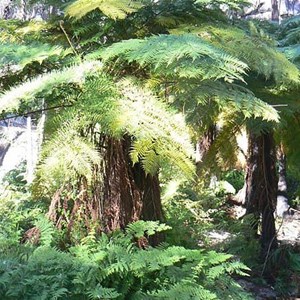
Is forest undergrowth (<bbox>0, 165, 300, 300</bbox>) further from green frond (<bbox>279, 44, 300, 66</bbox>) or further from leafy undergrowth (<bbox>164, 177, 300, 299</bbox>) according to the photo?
leafy undergrowth (<bbox>164, 177, 300, 299</bbox>)

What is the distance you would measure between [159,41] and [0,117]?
29.7 inches

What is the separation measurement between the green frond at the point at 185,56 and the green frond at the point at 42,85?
0.16 m

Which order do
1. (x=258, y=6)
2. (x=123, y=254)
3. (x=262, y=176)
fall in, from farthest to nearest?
(x=258, y=6) → (x=262, y=176) → (x=123, y=254)

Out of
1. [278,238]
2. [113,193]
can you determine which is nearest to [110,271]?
[113,193]

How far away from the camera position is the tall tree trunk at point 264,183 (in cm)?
447

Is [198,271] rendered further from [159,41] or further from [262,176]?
[262,176]

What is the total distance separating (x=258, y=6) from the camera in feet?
51.3

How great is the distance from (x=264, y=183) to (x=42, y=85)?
10.5 ft

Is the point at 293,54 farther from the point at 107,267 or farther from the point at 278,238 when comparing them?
the point at 278,238

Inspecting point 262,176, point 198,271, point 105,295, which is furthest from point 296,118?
point 105,295

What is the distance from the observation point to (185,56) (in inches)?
65.4

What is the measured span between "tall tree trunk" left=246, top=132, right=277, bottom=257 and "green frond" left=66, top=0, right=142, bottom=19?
2671 mm

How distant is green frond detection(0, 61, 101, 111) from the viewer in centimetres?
172

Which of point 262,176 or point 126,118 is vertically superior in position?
point 262,176
